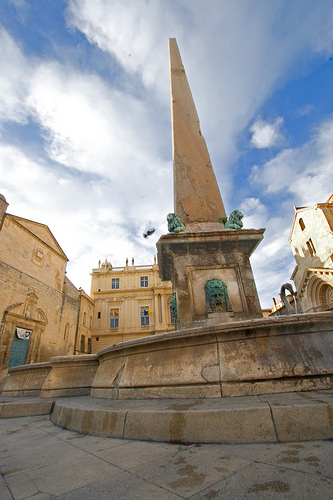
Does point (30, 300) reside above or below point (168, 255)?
above

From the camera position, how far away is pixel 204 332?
9.66 ft

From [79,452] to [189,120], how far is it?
7904 mm

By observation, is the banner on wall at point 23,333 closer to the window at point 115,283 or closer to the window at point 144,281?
the window at point 115,283

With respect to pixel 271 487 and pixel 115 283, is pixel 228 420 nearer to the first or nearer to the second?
pixel 271 487

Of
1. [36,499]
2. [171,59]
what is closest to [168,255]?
[36,499]

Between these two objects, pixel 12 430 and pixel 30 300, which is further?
pixel 30 300

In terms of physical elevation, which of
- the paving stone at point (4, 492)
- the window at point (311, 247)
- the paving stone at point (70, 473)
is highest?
the window at point (311, 247)

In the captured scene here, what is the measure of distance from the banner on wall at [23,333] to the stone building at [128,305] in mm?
13611

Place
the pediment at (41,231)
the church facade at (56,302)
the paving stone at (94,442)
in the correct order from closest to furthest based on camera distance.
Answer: the paving stone at (94,442) → the church facade at (56,302) → the pediment at (41,231)

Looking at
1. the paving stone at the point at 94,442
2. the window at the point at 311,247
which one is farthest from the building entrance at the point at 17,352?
the window at the point at 311,247

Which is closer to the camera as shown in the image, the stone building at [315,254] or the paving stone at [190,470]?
the paving stone at [190,470]

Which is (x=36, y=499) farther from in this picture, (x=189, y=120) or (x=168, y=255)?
(x=189, y=120)

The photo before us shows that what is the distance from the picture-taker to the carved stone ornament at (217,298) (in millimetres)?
4566

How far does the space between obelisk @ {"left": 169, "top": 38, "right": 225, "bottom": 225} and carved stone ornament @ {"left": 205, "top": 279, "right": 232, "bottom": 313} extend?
1.89m
